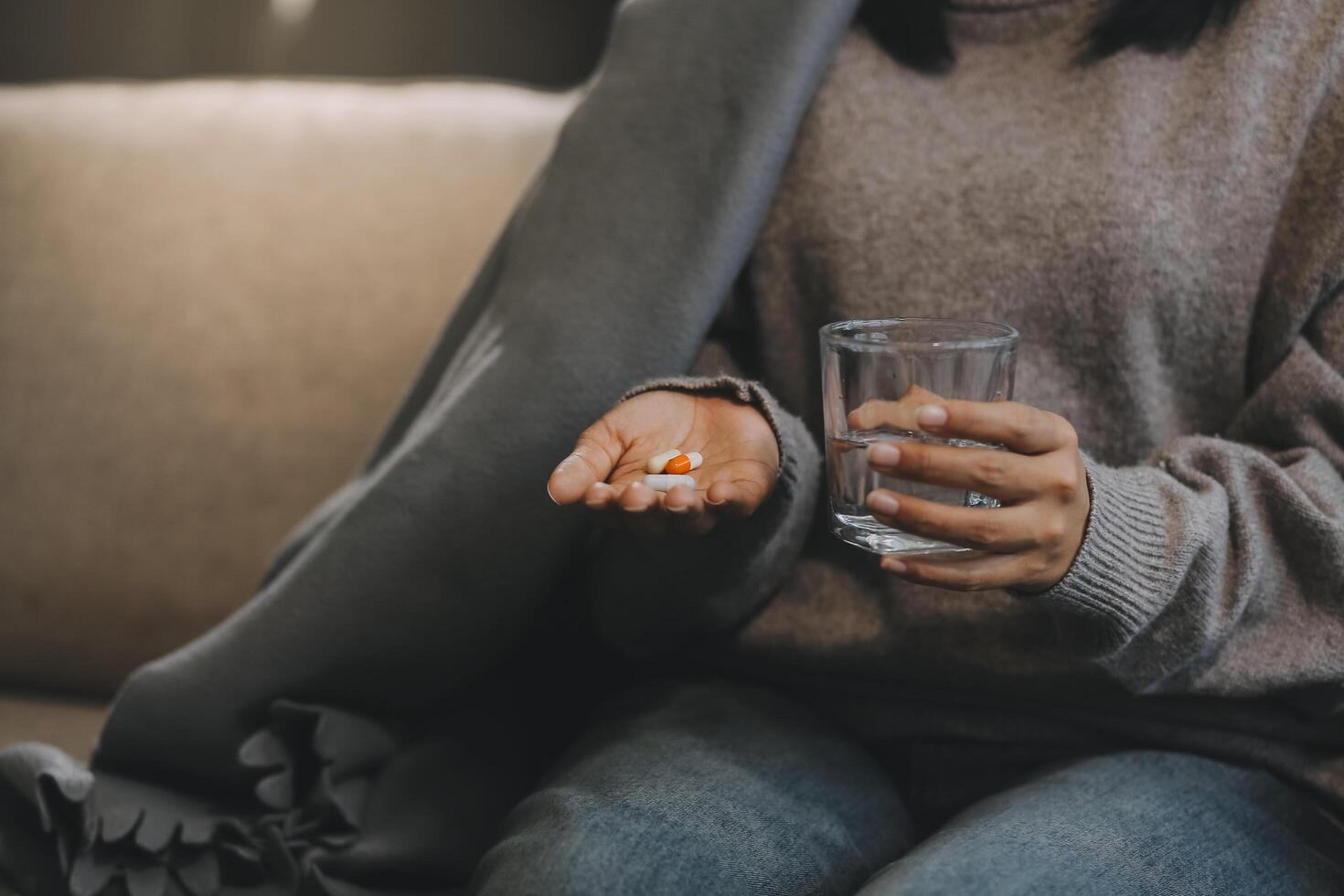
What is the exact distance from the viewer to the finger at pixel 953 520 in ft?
1.71

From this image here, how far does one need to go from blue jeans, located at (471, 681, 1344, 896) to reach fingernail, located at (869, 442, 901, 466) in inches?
8.4

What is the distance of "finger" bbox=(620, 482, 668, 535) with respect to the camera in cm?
57

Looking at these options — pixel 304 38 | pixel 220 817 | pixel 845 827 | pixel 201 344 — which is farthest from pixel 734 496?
pixel 304 38

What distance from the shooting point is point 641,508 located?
0.57 metres

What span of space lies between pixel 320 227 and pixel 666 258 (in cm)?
50

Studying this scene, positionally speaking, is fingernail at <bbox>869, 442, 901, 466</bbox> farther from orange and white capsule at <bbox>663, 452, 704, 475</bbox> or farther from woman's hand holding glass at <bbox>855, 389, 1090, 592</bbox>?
orange and white capsule at <bbox>663, 452, 704, 475</bbox>

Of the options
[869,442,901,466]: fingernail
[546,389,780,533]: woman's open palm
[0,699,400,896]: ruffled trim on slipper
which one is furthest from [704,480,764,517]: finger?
[0,699,400,896]: ruffled trim on slipper

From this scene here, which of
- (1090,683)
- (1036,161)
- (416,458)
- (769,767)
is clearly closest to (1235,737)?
(1090,683)

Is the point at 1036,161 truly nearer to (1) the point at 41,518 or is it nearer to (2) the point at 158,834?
(2) the point at 158,834

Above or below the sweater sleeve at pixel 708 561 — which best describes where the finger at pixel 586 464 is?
above

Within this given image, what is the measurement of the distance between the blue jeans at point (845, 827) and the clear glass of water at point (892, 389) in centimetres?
18

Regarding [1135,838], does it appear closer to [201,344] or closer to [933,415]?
[933,415]

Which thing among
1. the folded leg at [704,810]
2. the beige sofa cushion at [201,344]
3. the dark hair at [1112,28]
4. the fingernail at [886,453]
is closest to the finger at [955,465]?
the fingernail at [886,453]

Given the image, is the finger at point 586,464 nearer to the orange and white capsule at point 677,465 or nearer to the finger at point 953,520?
the orange and white capsule at point 677,465
